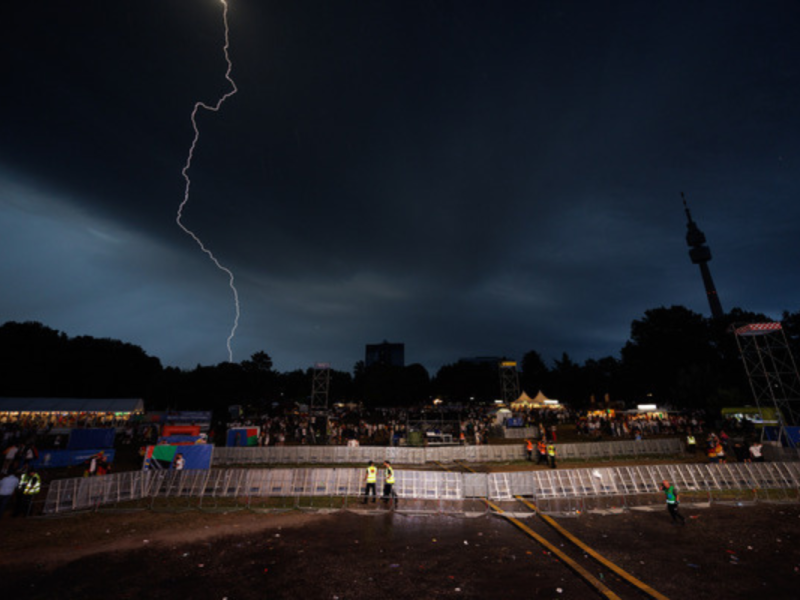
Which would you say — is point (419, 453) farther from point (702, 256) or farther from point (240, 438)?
point (702, 256)

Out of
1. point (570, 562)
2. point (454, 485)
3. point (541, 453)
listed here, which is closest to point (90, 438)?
point (454, 485)

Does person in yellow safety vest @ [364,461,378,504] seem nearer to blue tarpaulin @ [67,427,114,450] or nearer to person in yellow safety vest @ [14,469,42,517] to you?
person in yellow safety vest @ [14,469,42,517]

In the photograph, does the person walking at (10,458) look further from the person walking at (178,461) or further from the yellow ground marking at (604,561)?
the yellow ground marking at (604,561)

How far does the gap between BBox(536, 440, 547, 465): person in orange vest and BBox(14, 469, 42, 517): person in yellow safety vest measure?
859 inches

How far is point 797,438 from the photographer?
856 inches

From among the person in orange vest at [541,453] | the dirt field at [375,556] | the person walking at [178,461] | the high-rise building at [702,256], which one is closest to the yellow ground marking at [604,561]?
the dirt field at [375,556]

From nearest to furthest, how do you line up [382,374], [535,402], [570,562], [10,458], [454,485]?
[570,562] < [454,485] < [10,458] < [535,402] < [382,374]

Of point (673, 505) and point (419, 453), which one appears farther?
point (419, 453)

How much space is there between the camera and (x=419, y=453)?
2319 centimetres

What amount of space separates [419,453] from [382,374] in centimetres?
8658

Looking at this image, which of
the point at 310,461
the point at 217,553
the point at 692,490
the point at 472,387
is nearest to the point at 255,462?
the point at 310,461

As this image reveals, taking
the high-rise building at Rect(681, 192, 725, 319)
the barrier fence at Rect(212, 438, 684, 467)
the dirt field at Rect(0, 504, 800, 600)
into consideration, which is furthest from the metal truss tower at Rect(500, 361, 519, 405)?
the high-rise building at Rect(681, 192, 725, 319)

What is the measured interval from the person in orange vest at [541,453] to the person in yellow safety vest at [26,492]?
21.8 m

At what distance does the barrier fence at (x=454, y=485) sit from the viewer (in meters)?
12.6
